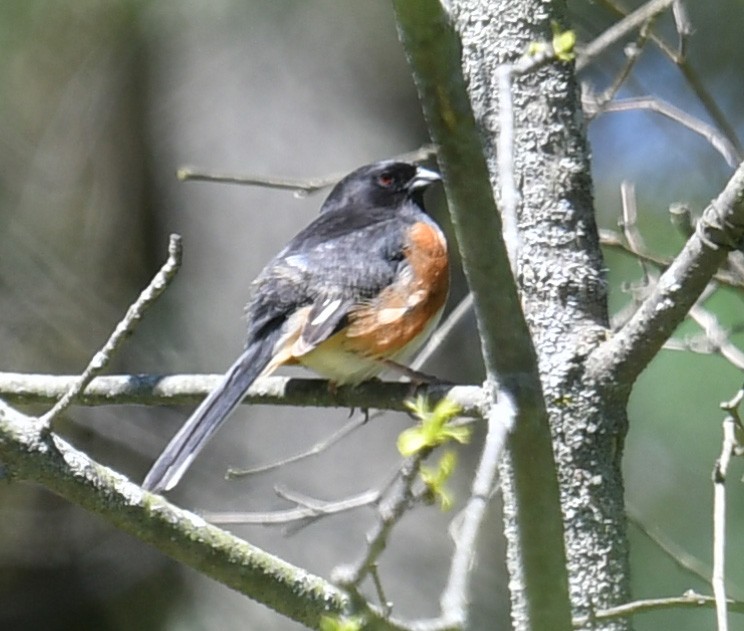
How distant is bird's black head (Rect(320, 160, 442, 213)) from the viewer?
4246mm

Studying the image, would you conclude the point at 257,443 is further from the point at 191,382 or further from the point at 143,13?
the point at 143,13

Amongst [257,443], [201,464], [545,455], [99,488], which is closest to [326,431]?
[257,443]

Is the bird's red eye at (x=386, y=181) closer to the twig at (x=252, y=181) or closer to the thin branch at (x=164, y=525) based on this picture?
the twig at (x=252, y=181)

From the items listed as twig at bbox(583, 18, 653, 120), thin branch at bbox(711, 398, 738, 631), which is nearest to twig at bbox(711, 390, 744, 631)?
thin branch at bbox(711, 398, 738, 631)

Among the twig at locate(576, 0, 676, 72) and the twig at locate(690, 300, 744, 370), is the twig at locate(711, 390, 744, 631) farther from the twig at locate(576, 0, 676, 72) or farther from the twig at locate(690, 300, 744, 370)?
the twig at locate(576, 0, 676, 72)

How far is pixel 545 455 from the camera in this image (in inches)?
59.5

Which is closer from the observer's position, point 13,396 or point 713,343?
point 713,343

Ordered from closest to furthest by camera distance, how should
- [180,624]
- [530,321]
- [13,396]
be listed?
[530,321] < [13,396] < [180,624]

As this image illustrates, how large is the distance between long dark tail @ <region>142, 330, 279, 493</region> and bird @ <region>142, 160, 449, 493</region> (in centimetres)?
13

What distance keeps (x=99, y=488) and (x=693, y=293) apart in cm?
103

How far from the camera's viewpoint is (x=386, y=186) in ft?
→ 14.0

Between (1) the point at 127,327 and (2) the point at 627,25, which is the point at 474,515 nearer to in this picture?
(1) the point at 127,327

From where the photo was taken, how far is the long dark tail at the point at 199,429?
2820mm

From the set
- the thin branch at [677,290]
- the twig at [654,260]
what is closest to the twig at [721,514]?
the thin branch at [677,290]
